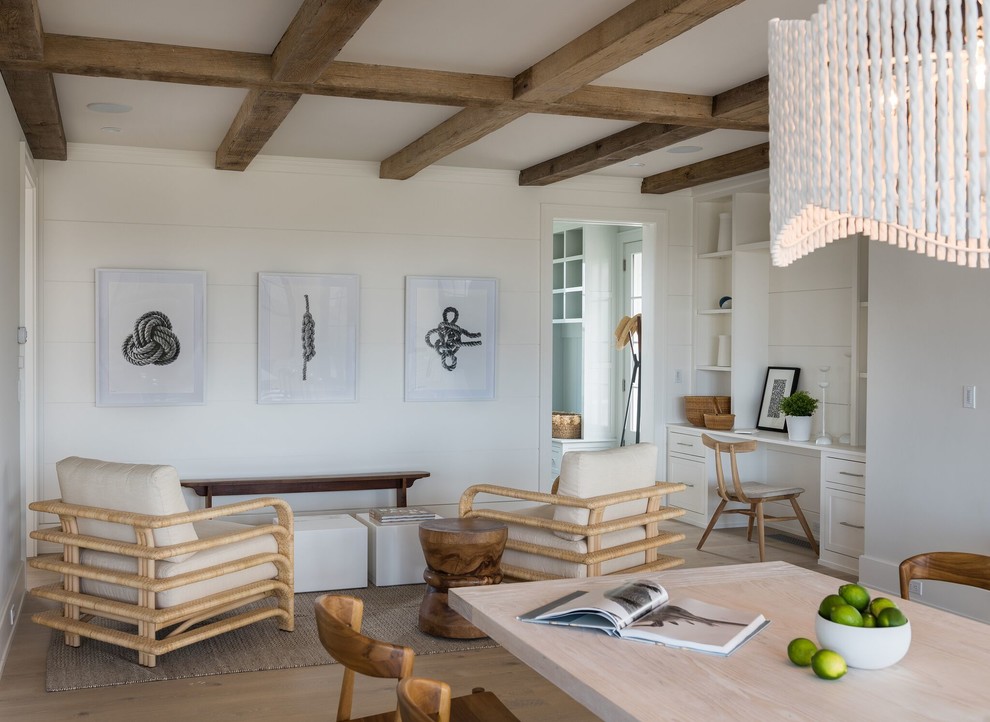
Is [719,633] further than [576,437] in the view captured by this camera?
No

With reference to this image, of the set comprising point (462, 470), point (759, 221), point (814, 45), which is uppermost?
point (759, 221)

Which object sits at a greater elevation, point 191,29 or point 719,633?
point 191,29

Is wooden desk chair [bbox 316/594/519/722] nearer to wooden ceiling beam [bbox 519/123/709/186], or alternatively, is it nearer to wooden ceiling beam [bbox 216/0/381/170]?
wooden ceiling beam [bbox 216/0/381/170]

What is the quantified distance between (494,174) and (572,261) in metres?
2.50

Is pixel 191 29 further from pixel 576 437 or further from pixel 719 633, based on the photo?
pixel 576 437

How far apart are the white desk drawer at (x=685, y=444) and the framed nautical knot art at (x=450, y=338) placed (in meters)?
1.50

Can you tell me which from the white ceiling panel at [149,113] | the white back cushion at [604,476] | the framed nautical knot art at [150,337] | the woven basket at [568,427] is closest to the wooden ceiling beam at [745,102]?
the white back cushion at [604,476]

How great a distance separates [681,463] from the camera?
24.3 feet

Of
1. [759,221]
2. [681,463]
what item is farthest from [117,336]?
[759,221]

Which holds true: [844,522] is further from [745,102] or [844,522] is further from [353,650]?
[353,650]

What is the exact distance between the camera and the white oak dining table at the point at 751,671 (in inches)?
66.1

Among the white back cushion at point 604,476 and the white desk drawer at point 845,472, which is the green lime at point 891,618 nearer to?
the white back cushion at point 604,476

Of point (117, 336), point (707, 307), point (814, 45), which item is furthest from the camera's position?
point (707, 307)

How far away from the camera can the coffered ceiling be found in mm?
3633
